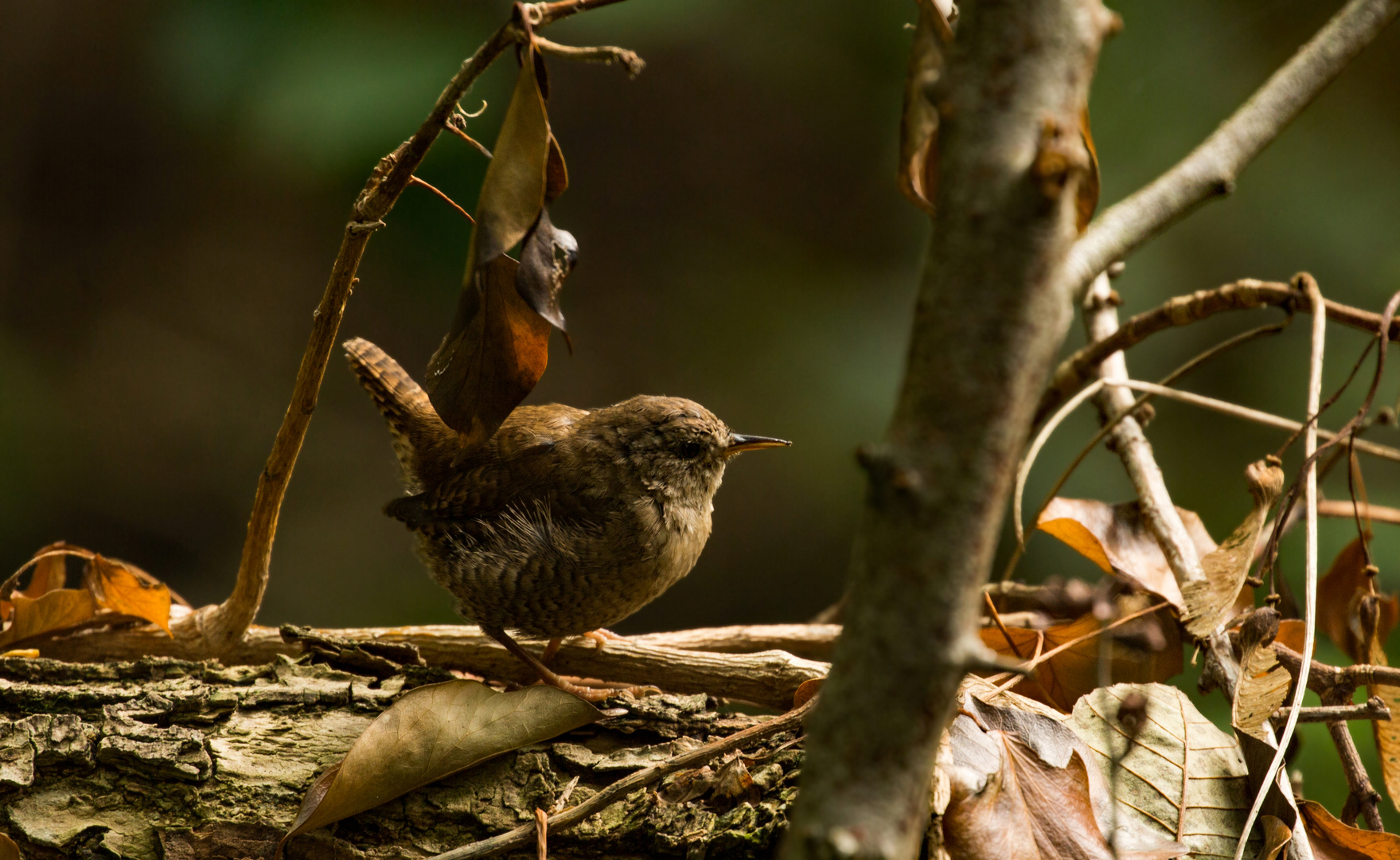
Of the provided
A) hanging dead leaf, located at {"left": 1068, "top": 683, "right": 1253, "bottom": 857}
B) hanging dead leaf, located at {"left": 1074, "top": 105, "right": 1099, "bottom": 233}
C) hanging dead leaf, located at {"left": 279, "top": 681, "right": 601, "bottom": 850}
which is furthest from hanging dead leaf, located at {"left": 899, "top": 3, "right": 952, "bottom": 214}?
hanging dead leaf, located at {"left": 279, "top": 681, "right": 601, "bottom": 850}

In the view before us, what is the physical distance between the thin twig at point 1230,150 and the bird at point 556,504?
1.38 metres

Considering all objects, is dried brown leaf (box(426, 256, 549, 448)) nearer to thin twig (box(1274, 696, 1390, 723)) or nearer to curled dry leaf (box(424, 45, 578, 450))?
curled dry leaf (box(424, 45, 578, 450))

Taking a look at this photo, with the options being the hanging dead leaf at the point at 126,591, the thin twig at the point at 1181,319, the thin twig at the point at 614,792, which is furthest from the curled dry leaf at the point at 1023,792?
the hanging dead leaf at the point at 126,591

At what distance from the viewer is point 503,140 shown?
112 centimetres

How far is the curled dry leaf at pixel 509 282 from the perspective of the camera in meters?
1.10

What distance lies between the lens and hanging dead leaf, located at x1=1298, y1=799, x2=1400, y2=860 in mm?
1288

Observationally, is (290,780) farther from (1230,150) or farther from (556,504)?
(1230,150)

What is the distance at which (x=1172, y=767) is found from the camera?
136cm

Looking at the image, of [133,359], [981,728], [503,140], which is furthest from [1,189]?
[981,728]

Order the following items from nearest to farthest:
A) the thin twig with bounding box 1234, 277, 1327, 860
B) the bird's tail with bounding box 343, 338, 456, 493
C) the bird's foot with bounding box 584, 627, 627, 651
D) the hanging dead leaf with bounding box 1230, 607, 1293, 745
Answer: the thin twig with bounding box 1234, 277, 1327, 860
the hanging dead leaf with bounding box 1230, 607, 1293, 745
the bird's foot with bounding box 584, 627, 627, 651
the bird's tail with bounding box 343, 338, 456, 493

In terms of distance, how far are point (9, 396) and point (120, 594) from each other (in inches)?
111

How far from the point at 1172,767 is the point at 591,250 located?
4.12 metres

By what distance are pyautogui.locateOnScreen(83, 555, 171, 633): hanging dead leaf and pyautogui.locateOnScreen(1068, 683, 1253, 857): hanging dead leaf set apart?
1871mm

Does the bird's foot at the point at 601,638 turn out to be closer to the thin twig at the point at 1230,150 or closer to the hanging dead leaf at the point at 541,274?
the hanging dead leaf at the point at 541,274
